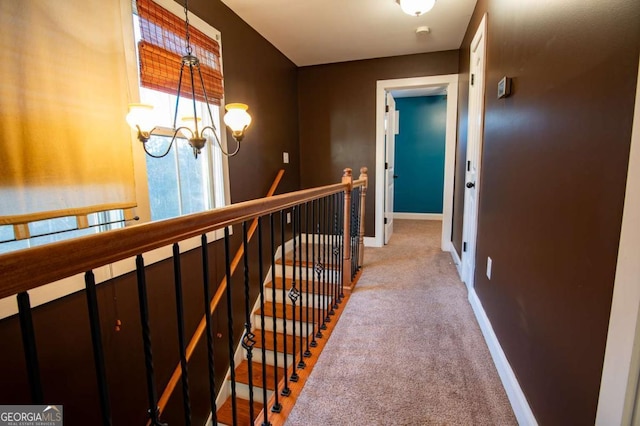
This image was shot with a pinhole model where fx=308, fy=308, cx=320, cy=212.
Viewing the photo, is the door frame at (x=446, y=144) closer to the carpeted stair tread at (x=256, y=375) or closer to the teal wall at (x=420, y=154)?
the carpeted stair tread at (x=256, y=375)

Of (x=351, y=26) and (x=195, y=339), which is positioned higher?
(x=351, y=26)

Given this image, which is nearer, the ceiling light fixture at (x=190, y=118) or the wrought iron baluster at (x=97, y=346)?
the wrought iron baluster at (x=97, y=346)

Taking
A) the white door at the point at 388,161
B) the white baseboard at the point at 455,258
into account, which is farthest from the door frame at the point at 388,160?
the white baseboard at the point at 455,258

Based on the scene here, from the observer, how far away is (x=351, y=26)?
3.04 meters

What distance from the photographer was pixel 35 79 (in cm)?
136

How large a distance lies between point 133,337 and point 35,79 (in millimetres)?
1500

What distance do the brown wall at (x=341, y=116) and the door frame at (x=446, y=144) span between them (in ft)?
0.23

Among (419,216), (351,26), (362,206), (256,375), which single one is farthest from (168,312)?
(419,216)

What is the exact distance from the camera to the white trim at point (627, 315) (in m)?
0.68

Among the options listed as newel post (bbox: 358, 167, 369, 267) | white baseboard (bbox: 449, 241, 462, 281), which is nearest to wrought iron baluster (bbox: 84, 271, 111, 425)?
newel post (bbox: 358, 167, 369, 267)

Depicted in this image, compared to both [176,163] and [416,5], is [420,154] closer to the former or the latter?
[416,5]

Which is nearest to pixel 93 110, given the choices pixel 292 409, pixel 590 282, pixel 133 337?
pixel 133 337

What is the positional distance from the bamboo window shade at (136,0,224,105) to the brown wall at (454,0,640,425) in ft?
6.73

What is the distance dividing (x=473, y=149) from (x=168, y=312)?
271 cm
